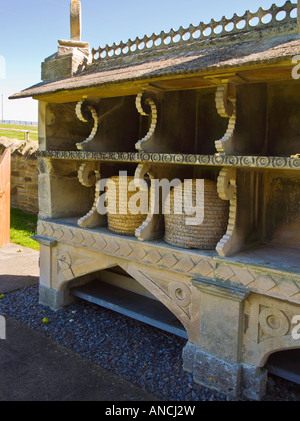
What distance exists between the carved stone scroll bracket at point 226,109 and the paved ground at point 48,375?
2246mm

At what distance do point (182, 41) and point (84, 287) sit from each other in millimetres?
3314

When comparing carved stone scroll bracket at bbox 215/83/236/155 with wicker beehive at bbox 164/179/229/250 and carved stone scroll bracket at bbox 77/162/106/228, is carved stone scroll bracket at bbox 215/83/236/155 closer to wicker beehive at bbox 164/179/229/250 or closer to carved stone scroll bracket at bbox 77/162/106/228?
wicker beehive at bbox 164/179/229/250

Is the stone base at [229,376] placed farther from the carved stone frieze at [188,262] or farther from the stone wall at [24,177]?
the stone wall at [24,177]

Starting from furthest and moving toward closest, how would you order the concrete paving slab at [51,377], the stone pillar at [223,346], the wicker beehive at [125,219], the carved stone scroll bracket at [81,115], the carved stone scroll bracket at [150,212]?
the carved stone scroll bracket at [81,115] < the wicker beehive at [125,219] < the carved stone scroll bracket at [150,212] < the concrete paving slab at [51,377] < the stone pillar at [223,346]

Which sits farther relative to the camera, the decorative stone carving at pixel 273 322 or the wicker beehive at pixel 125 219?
the wicker beehive at pixel 125 219

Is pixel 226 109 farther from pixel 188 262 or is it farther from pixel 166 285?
pixel 166 285

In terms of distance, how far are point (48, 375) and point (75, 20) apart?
4.37 m

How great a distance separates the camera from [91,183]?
4512 mm

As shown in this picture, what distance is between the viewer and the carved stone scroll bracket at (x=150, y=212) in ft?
12.4

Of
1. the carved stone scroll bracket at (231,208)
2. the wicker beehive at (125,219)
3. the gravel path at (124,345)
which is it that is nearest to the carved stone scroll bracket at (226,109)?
the carved stone scroll bracket at (231,208)

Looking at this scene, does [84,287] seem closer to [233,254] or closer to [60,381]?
[60,381]

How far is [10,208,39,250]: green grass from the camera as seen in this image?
28.6 ft

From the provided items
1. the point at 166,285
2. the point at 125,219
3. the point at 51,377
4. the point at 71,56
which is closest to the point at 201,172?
the point at 125,219

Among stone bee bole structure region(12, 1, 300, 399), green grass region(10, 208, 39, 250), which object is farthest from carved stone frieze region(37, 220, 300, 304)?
green grass region(10, 208, 39, 250)
